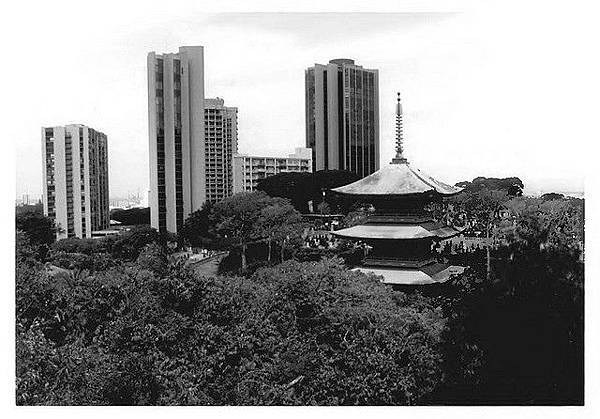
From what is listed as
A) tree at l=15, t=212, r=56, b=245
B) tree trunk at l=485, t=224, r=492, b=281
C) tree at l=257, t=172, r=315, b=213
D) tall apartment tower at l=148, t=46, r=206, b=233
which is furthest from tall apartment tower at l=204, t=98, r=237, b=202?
tree trunk at l=485, t=224, r=492, b=281

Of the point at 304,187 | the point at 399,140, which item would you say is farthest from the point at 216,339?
the point at 399,140

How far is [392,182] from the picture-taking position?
5086mm

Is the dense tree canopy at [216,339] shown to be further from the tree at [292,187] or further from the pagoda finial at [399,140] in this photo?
the pagoda finial at [399,140]

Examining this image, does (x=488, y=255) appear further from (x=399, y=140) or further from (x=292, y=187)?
(x=292, y=187)

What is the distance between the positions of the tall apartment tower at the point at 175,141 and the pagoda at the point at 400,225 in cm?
114

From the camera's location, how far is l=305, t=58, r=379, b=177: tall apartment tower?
4.95 metres

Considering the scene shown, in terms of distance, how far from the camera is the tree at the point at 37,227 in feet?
15.7

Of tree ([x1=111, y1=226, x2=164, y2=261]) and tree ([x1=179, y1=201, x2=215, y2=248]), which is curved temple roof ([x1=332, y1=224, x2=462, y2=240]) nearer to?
tree ([x1=179, y1=201, x2=215, y2=248])

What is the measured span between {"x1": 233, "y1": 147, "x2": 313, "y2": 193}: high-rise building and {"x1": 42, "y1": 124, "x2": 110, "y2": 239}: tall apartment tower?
39.3 inches

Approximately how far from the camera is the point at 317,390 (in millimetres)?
4402

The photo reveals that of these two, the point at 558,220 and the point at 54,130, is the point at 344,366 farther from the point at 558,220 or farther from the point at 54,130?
the point at 54,130

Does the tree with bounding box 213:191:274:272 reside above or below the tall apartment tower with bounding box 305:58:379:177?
below

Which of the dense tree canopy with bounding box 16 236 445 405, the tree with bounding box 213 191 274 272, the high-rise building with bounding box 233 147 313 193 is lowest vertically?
the dense tree canopy with bounding box 16 236 445 405

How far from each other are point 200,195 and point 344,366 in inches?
67.8
